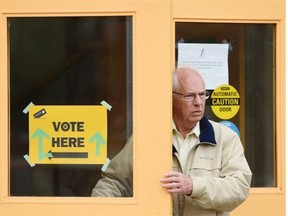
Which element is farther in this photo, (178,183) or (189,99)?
(189,99)

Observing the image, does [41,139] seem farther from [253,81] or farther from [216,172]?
[253,81]

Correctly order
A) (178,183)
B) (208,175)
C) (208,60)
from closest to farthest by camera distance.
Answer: (178,183) → (208,175) → (208,60)

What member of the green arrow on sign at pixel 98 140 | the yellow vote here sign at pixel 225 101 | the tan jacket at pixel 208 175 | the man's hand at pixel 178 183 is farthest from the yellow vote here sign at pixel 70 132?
the yellow vote here sign at pixel 225 101

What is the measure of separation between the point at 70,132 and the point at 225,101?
98cm

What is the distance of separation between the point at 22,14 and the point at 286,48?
1.36 meters

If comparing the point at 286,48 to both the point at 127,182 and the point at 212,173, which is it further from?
the point at 127,182

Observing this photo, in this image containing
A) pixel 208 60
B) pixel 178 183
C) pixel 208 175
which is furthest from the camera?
pixel 208 60

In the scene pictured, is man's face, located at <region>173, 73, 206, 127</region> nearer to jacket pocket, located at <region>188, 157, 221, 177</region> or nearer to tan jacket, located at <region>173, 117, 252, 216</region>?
tan jacket, located at <region>173, 117, 252, 216</region>

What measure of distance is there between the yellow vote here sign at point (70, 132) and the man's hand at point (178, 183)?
313mm

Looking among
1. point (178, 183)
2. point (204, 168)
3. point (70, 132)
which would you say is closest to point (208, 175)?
point (204, 168)

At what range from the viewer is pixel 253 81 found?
4.12 metres

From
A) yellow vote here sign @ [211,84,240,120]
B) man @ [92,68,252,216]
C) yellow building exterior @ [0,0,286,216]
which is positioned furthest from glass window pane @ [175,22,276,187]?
yellow building exterior @ [0,0,286,216]

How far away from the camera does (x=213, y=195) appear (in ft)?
11.5

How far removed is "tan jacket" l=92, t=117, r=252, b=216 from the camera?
3512 millimetres
